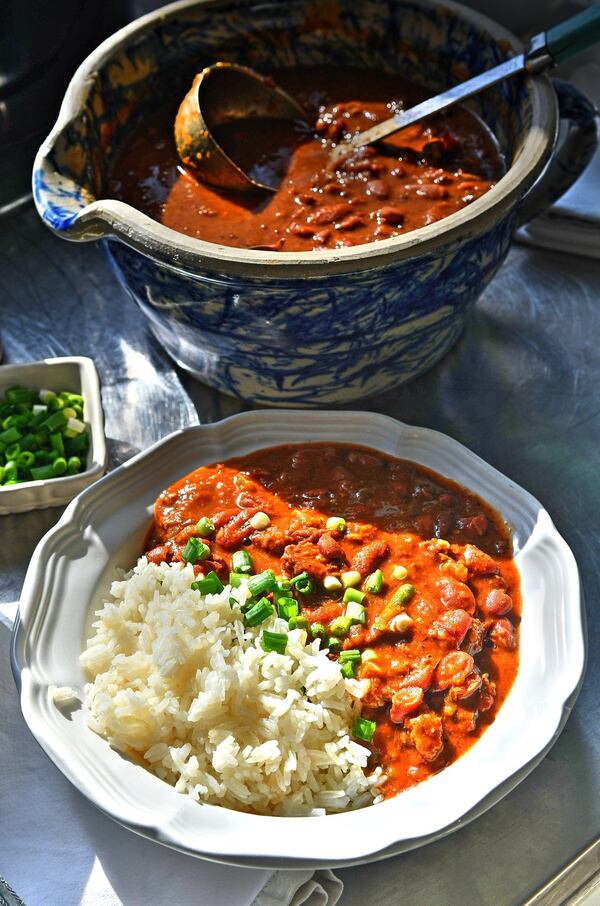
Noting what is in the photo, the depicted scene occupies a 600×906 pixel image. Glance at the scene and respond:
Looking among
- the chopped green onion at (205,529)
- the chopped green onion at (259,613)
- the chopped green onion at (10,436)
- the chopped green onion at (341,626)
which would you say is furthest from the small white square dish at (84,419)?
the chopped green onion at (341,626)

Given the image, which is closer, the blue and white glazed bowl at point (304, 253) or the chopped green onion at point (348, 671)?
the chopped green onion at point (348, 671)

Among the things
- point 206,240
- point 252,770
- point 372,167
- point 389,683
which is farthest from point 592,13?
point 252,770

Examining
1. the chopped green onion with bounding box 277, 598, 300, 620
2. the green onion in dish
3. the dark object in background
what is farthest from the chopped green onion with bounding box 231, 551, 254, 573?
the dark object in background

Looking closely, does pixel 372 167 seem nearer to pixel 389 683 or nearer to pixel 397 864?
pixel 389 683

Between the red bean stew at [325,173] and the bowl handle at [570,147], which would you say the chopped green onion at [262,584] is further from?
the bowl handle at [570,147]

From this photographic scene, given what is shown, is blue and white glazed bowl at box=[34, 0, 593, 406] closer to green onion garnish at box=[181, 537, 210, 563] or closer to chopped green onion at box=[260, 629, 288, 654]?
green onion garnish at box=[181, 537, 210, 563]

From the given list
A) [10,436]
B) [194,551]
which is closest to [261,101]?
[10,436]

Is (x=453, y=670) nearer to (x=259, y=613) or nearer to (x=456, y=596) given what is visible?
(x=456, y=596)
